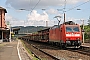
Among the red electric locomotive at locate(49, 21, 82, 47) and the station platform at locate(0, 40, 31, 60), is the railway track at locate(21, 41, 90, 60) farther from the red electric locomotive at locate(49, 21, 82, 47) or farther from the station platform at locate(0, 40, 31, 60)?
the station platform at locate(0, 40, 31, 60)

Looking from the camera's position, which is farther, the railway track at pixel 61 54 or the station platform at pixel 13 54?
the railway track at pixel 61 54

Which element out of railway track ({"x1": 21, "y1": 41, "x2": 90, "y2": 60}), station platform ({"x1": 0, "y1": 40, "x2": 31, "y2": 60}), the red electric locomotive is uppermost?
the red electric locomotive

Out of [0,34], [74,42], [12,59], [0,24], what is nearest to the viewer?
[12,59]

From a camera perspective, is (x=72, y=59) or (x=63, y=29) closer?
(x=72, y=59)

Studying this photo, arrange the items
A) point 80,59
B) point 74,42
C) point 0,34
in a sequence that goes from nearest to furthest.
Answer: point 80,59
point 74,42
point 0,34

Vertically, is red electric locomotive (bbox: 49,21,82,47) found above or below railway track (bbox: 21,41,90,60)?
above

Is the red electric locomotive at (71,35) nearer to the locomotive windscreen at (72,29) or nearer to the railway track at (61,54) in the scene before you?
the locomotive windscreen at (72,29)

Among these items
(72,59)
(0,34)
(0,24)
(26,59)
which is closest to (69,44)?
(72,59)

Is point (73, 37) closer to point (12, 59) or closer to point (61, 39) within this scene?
point (61, 39)

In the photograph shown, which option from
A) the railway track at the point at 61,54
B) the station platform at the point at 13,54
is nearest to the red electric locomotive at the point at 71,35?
the railway track at the point at 61,54

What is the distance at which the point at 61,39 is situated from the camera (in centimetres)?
3105

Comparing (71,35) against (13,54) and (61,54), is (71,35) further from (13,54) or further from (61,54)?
(13,54)

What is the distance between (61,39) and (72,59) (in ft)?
38.9

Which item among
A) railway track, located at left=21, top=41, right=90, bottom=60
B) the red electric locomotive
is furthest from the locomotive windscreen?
railway track, located at left=21, top=41, right=90, bottom=60
